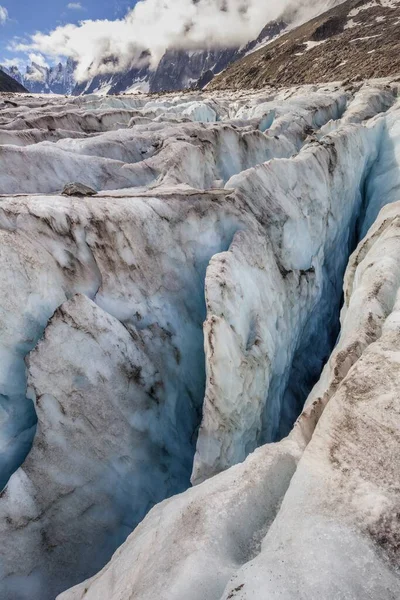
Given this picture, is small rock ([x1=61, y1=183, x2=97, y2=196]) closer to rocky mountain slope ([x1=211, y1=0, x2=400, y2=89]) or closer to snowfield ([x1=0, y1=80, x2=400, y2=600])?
snowfield ([x1=0, y1=80, x2=400, y2=600])

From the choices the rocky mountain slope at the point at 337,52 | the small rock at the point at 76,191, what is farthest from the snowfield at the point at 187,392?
→ the rocky mountain slope at the point at 337,52

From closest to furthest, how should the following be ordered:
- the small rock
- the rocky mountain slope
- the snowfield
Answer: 1. the snowfield
2. the small rock
3. the rocky mountain slope

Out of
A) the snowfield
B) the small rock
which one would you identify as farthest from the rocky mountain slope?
the small rock

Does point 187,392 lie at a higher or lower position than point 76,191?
lower

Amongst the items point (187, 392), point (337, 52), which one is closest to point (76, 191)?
point (187, 392)

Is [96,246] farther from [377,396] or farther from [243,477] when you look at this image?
[377,396]

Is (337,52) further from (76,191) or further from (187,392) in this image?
(187,392)
